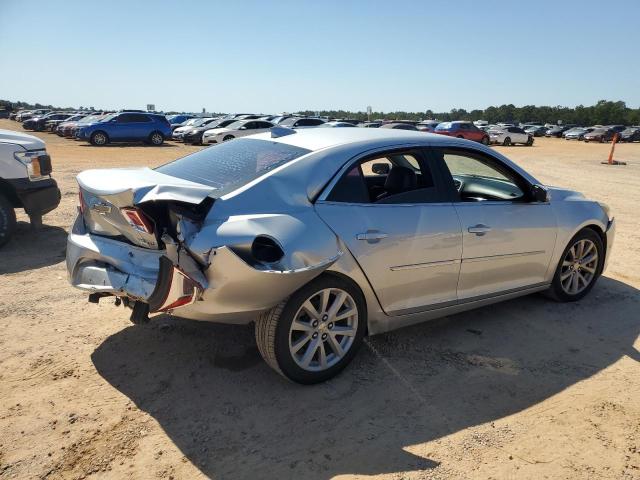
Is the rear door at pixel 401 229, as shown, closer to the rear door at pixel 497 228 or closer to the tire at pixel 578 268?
the rear door at pixel 497 228

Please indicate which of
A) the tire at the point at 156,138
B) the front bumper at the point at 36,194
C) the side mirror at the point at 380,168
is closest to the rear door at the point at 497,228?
the side mirror at the point at 380,168

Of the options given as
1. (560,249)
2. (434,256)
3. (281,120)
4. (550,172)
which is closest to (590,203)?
(560,249)

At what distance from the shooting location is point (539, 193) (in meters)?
4.33

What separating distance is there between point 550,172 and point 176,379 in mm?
16601

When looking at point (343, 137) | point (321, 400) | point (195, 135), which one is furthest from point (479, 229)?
point (195, 135)

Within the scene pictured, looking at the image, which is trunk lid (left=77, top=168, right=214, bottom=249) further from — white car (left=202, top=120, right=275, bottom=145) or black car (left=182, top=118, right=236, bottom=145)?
black car (left=182, top=118, right=236, bottom=145)

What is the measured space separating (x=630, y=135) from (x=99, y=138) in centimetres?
4857

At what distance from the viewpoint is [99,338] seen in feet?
12.8

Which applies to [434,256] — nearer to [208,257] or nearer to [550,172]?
[208,257]

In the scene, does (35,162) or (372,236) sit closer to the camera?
(372,236)

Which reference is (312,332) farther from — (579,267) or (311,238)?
(579,267)

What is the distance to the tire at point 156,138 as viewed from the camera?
2647 centimetres

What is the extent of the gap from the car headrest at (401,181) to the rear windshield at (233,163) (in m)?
0.74

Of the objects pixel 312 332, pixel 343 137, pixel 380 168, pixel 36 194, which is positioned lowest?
pixel 312 332
